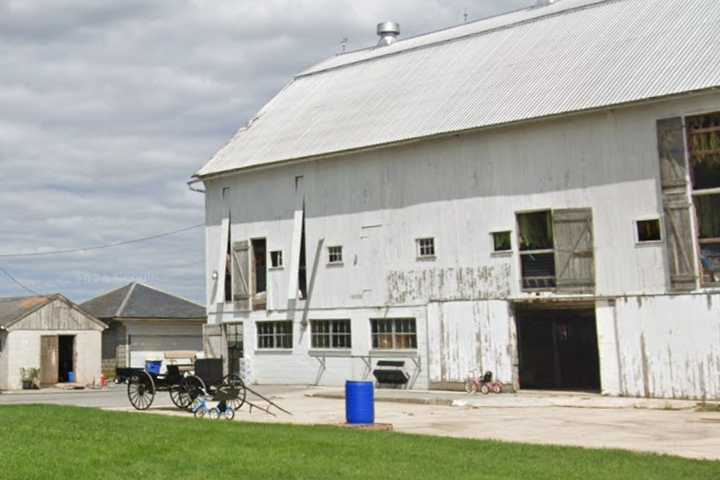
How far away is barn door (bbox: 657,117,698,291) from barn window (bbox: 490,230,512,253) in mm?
4885

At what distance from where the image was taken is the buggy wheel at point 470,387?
27.5 m

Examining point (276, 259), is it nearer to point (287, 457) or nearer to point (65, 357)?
point (65, 357)

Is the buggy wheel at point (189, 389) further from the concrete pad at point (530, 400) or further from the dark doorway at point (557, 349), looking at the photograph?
the dark doorway at point (557, 349)

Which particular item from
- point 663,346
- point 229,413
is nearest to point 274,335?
point 229,413

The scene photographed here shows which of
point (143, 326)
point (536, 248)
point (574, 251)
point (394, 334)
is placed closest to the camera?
point (574, 251)

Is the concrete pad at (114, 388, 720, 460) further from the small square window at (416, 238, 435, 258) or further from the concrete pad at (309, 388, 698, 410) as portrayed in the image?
the small square window at (416, 238, 435, 258)

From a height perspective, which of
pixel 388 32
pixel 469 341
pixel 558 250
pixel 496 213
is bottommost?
pixel 469 341

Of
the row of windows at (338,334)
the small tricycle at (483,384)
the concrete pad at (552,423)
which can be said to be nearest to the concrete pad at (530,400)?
the small tricycle at (483,384)

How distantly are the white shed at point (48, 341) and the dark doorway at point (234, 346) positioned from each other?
669 centimetres

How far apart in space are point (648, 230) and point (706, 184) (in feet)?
6.29

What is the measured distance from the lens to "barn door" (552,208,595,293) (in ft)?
86.5

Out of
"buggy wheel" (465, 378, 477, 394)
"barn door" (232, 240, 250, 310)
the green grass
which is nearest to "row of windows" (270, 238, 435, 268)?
"barn door" (232, 240, 250, 310)

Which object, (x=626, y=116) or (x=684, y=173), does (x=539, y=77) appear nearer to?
(x=626, y=116)

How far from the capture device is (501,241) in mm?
28406
